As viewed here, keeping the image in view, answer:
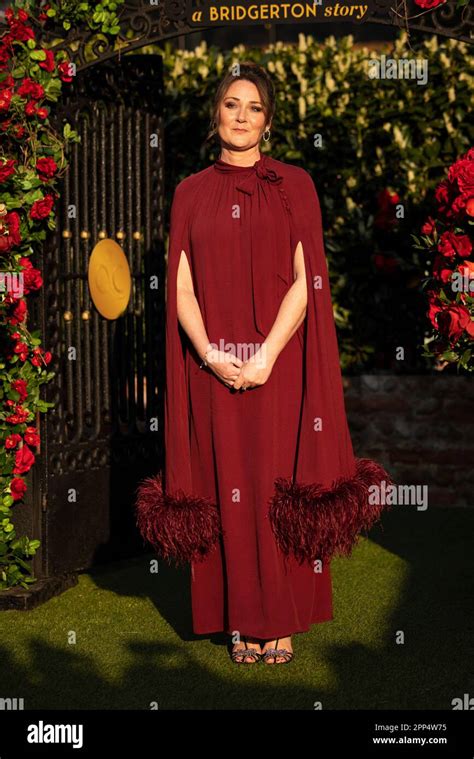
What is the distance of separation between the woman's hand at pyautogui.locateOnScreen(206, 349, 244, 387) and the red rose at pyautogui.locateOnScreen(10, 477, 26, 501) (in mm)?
1796

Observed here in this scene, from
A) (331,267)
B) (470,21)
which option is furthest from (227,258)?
(331,267)

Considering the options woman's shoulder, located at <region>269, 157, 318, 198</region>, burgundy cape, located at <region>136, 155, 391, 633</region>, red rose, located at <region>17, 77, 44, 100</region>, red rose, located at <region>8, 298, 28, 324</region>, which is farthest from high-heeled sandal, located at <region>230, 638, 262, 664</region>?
red rose, located at <region>17, 77, 44, 100</region>

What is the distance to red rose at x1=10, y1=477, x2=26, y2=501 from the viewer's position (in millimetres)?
6637

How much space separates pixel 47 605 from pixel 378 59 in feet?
16.5

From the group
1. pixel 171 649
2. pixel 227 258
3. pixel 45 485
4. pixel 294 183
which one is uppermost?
pixel 294 183

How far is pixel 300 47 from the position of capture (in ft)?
31.8

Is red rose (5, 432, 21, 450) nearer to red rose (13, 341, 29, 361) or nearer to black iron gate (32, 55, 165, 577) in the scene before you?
black iron gate (32, 55, 165, 577)

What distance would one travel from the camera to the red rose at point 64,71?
6.63 metres

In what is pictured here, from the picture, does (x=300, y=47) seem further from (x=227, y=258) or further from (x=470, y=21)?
(x=227, y=258)

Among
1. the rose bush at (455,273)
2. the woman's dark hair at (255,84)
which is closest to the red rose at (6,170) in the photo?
the woman's dark hair at (255,84)

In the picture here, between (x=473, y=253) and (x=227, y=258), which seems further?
(x=473, y=253)

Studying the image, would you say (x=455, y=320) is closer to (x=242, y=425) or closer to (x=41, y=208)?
(x=242, y=425)

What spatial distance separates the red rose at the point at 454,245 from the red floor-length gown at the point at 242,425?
2.89 ft

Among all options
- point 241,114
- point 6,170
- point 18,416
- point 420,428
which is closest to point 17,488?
point 18,416
